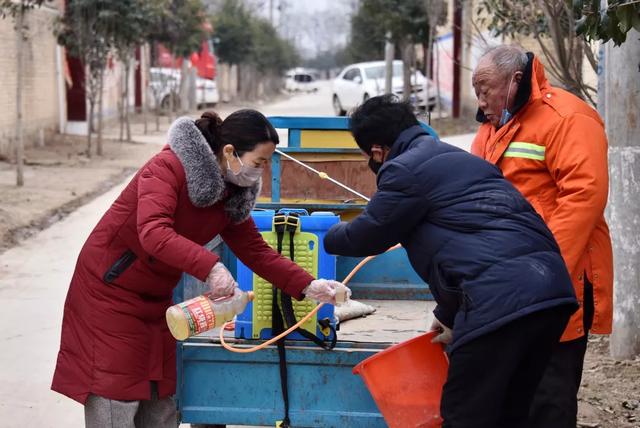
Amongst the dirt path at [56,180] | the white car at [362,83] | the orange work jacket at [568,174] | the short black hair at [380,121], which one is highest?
the white car at [362,83]

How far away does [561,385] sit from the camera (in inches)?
142

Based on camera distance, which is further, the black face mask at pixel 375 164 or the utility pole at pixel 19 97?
the utility pole at pixel 19 97

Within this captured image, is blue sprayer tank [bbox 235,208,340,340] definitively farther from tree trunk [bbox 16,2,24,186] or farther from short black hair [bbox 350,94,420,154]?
tree trunk [bbox 16,2,24,186]

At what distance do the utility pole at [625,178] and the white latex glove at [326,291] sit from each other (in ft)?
8.24

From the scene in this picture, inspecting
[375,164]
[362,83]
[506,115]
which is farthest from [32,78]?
[375,164]

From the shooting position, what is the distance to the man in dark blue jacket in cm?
308

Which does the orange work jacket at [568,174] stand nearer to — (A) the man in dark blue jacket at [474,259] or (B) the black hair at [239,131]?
(A) the man in dark blue jacket at [474,259]

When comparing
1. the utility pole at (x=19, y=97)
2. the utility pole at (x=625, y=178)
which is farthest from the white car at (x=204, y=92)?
the utility pole at (x=625, y=178)

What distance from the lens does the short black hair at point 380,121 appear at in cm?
333

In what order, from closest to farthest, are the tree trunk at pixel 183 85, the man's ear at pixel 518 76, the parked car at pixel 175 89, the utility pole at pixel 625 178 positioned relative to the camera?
the man's ear at pixel 518 76
the utility pole at pixel 625 178
the parked car at pixel 175 89
the tree trunk at pixel 183 85

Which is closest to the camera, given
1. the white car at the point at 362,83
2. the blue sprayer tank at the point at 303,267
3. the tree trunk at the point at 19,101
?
the blue sprayer tank at the point at 303,267

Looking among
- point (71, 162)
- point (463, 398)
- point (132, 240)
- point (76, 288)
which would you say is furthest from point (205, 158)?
point (71, 162)

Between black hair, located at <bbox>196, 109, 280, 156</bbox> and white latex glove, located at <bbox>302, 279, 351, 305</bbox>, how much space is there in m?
0.59

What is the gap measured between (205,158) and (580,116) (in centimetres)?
144
